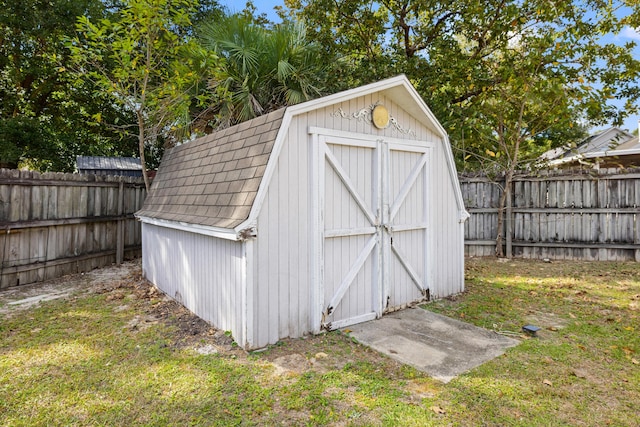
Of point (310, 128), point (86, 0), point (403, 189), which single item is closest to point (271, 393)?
point (310, 128)

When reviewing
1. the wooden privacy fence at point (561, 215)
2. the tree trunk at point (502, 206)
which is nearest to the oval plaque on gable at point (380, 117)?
the tree trunk at point (502, 206)

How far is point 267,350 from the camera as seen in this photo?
3.55 metres

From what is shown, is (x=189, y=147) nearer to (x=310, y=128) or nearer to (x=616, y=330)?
(x=310, y=128)

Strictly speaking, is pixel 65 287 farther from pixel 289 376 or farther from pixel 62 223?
pixel 289 376

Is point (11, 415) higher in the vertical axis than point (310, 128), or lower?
lower

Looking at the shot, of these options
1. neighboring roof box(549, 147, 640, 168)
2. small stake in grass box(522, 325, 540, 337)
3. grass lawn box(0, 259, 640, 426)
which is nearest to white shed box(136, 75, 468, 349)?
grass lawn box(0, 259, 640, 426)

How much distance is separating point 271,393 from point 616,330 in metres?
4.02

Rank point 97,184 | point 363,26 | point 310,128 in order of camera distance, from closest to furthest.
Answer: point 310,128 → point 97,184 → point 363,26

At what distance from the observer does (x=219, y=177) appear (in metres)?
4.42

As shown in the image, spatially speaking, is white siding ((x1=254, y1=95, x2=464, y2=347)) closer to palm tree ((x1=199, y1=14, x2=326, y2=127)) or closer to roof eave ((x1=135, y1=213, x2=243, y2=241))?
roof eave ((x1=135, y1=213, x2=243, y2=241))

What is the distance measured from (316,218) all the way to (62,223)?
535 centimetres

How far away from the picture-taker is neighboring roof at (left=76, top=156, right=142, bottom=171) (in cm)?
1280

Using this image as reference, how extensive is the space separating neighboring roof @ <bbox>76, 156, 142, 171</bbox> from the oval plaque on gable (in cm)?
1137

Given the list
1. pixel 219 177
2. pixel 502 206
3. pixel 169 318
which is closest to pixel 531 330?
pixel 219 177
